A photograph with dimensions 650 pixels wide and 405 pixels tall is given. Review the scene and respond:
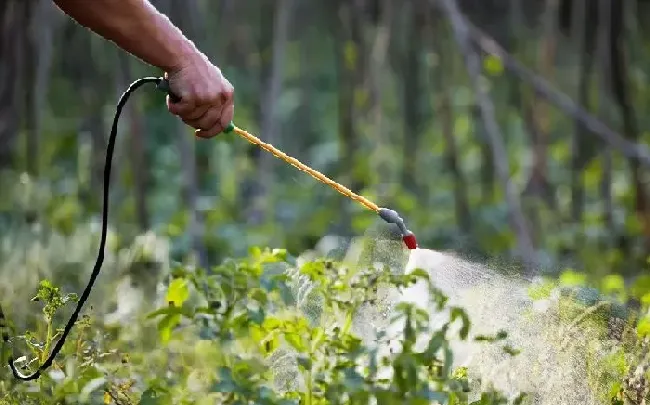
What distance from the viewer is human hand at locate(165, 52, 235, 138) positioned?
2068 mm

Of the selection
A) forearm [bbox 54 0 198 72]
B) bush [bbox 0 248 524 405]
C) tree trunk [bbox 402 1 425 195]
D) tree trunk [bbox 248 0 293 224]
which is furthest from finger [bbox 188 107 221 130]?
tree trunk [bbox 402 1 425 195]

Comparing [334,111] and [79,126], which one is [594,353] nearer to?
[79,126]

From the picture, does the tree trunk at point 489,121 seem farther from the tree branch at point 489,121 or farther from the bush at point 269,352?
the bush at point 269,352

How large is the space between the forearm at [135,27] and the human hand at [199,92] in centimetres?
2

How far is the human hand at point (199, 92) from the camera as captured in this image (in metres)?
2.07

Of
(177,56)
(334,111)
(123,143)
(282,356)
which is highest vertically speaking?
(334,111)

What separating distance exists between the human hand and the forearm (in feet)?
0.07

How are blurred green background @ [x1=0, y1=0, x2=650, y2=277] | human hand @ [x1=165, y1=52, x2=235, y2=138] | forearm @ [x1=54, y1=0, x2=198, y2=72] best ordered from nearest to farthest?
1. forearm @ [x1=54, y1=0, x2=198, y2=72]
2. human hand @ [x1=165, y1=52, x2=235, y2=138]
3. blurred green background @ [x1=0, y1=0, x2=650, y2=277]

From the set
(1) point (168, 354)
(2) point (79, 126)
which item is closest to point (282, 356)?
(1) point (168, 354)

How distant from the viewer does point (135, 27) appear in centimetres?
194

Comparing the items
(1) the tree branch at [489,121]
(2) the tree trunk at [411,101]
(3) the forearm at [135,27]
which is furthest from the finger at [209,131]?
(2) the tree trunk at [411,101]

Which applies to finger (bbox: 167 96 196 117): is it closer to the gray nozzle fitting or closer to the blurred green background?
the gray nozzle fitting

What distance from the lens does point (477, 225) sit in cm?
673

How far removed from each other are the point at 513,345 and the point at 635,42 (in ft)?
19.3
